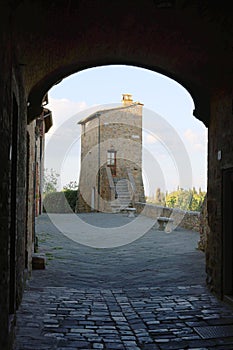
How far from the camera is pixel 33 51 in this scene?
4.65 metres

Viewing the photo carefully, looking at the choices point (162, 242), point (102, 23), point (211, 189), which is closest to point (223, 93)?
point (211, 189)

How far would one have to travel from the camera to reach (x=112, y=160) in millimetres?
25547

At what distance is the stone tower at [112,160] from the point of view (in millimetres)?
24438

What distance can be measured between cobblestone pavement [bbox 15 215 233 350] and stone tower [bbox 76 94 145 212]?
15.9m

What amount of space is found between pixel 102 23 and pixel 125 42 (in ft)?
2.33

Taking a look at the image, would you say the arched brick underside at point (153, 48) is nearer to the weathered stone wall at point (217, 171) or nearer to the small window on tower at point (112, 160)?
the weathered stone wall at point (217, 171)

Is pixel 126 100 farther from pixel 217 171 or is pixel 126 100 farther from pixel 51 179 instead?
pixel 217 171

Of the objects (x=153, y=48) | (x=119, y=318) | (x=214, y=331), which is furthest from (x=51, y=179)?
(x=214, y=331)

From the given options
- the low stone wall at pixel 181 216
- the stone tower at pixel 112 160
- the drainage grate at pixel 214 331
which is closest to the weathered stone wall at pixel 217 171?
the drainage grate at pixel 214 331

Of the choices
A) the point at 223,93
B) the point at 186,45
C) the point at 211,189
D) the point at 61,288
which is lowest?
the point at 61,288

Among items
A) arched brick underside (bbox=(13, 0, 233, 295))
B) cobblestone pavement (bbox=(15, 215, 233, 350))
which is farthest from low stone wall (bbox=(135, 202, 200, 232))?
arched brick underside (bbox=(13, 0, 233, 295))

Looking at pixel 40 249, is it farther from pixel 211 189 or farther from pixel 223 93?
pixel 223 93

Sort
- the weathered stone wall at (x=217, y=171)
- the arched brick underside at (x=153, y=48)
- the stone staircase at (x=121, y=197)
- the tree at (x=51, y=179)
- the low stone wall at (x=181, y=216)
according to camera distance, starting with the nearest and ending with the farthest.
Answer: the arched brick underside at (x=153, y=48) → the weathered stone wall at (x=217, y=171) → the low stone wall at (x=181, y=216) → the stone staircase at (x=121, y=197) → the tree at (x=51, y=179)

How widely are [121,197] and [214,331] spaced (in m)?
19.8
